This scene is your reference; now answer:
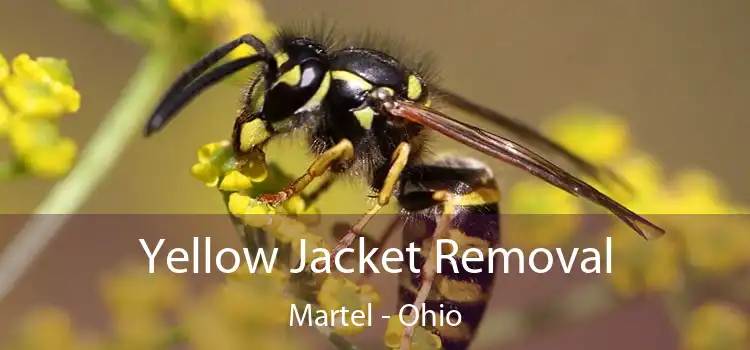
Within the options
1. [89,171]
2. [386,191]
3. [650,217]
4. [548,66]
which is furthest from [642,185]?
[548,66]

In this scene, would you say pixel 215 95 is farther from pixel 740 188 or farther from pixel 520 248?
pixel 740 188

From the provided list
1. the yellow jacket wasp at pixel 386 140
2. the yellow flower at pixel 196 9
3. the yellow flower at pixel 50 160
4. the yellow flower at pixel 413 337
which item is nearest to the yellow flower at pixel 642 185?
the yellow jacket wasp at pixel 386 140

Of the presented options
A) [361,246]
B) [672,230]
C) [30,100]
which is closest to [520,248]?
[672,230]

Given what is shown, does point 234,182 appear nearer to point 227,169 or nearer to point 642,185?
point 227,169

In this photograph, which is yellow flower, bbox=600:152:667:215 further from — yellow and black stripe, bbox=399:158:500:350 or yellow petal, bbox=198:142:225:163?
yellow petal, bbox=198:142:225:163

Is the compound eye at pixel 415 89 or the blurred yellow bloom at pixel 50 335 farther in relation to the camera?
the blurred yellow bloom at pixel 50 335

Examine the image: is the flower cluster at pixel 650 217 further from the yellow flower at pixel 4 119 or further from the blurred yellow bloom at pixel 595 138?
the yellow flower at pixel 4 119
